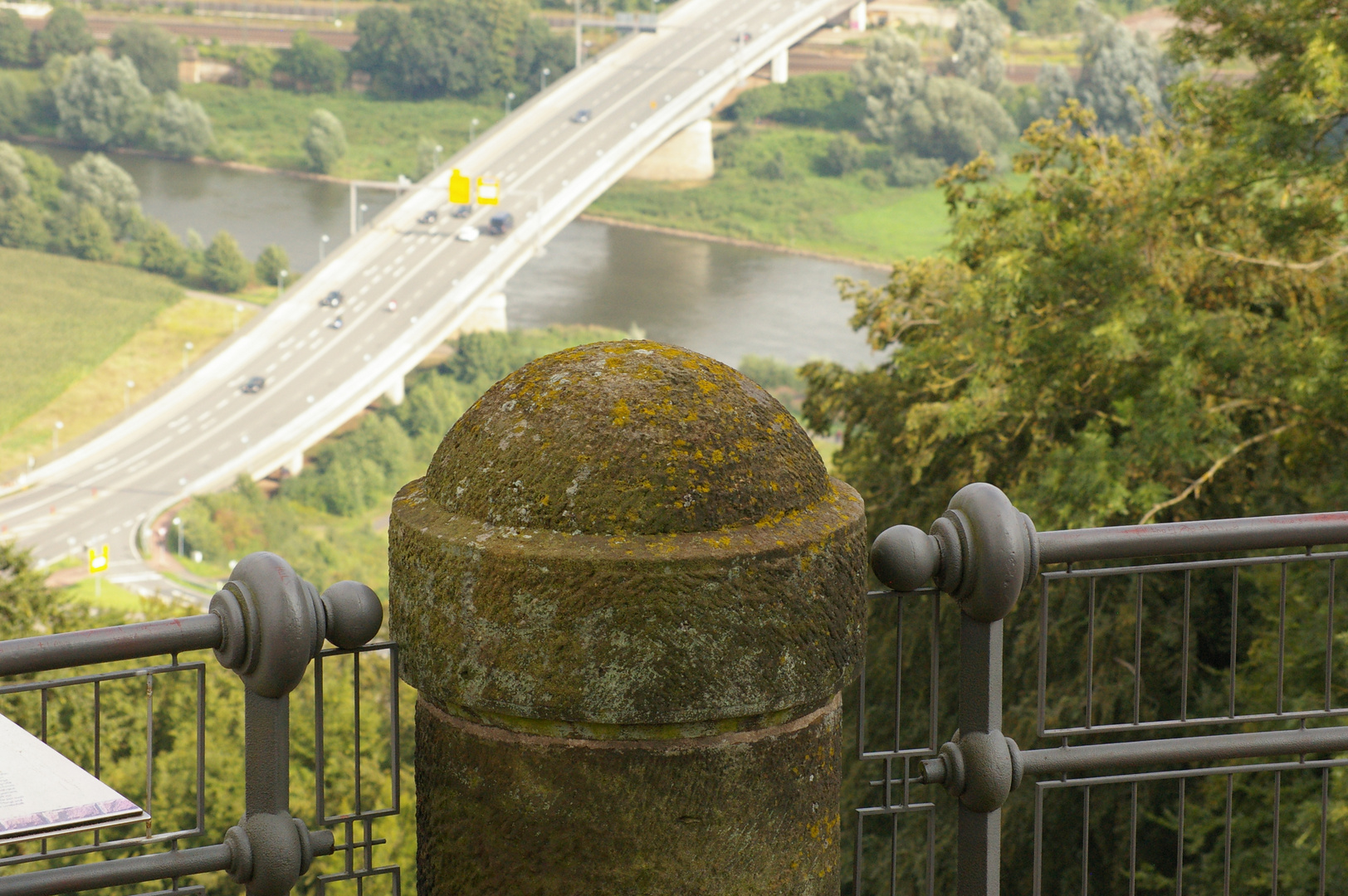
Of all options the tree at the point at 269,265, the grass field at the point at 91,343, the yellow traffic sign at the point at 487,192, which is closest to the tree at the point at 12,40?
the grass field at the point at 91,343

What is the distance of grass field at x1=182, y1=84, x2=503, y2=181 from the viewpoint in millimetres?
84750

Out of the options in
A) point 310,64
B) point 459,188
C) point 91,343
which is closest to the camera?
point 91,343

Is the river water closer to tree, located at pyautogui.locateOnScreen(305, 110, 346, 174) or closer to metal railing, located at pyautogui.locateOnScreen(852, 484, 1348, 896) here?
tree, located at pyautogui.locateOnScreen(305, 110, 346, 174)

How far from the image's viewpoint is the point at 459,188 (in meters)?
76.3

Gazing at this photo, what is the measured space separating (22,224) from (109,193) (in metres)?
4.59

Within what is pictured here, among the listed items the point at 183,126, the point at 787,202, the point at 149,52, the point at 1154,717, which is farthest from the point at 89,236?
the point at 1154,717

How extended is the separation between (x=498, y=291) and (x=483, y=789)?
7120 centimetres

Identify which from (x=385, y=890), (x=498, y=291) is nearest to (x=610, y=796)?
(x=385, y=890)

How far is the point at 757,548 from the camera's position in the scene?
7.21 ft

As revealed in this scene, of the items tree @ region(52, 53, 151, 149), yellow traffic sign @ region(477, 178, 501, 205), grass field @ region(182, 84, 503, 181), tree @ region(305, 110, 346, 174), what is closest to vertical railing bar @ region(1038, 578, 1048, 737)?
yellow traffic sign @ region(477, 178, 501, 205)

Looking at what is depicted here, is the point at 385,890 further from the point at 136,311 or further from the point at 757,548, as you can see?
the point at 136,311

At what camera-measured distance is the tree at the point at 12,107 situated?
81875mm

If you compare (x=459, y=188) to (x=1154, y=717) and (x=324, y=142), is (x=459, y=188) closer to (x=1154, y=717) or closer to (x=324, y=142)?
(x=324, y=142)

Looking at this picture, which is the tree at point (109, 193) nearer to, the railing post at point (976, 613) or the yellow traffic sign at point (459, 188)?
the yellow traffic sign at point (459, 188)
